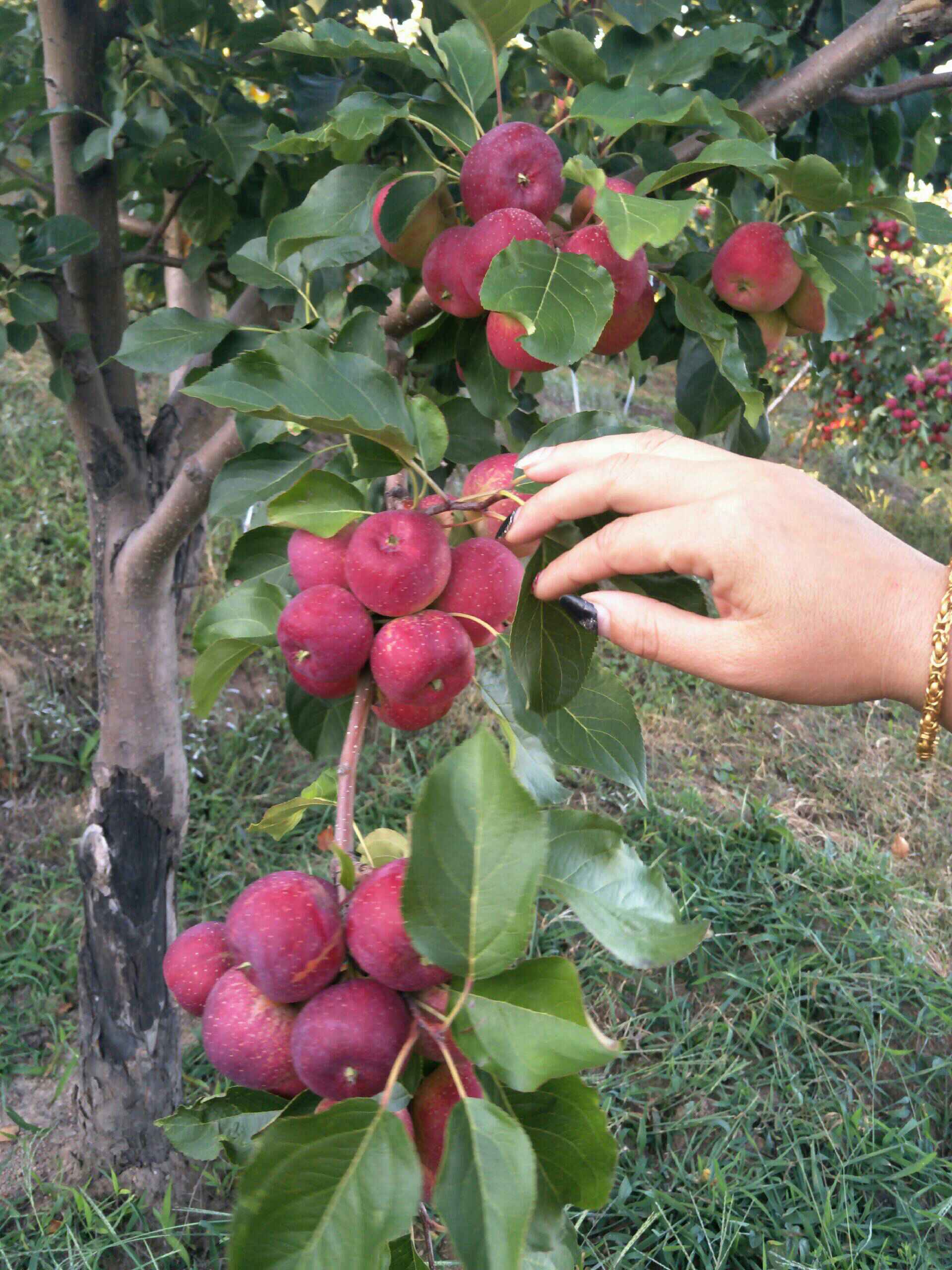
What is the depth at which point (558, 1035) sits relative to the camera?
473 millimetres

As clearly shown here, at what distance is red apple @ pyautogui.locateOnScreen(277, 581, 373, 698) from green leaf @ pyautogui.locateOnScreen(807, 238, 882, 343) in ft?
1.78

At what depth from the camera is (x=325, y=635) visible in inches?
26.0

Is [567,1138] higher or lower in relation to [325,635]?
lower

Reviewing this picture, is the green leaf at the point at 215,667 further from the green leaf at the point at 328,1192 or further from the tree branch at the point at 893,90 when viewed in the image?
the tree branch at the point at 893,90

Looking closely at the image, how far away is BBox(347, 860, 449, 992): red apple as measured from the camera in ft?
1.75

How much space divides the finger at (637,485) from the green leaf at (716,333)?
0.63ft

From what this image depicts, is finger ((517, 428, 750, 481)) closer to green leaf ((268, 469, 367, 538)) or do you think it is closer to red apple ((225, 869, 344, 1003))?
green leaf ((268, 469, 367, 538))

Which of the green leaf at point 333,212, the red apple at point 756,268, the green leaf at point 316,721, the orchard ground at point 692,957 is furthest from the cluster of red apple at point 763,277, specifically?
the orchard ground at point 692,957

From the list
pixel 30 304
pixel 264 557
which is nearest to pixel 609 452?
pixel 264 557

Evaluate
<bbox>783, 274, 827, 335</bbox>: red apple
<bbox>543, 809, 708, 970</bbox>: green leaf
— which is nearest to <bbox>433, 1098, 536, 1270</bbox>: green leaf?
<bbox>543, 809, 708, 970</bbox>: green leaf

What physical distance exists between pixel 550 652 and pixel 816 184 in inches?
20.2

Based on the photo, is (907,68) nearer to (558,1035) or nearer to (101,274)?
(101,274)

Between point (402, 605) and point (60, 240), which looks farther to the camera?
point (60, 240)

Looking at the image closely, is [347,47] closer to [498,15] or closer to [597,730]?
[498,15]
